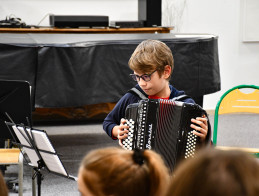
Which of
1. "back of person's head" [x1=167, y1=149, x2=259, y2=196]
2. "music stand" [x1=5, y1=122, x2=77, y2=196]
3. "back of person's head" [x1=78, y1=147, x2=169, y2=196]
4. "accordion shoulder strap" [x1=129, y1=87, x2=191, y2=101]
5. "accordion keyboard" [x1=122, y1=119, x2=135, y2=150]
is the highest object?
"back of person's head" [x1=167, y1=149, x2=259, y2=196]

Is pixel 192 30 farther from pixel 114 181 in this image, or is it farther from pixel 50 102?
pixel 114 181

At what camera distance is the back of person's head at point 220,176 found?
0.82 m

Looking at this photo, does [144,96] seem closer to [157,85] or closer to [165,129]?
[157,85]

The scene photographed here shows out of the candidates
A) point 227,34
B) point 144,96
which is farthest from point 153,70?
point 227,34

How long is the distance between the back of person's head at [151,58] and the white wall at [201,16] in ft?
13.9

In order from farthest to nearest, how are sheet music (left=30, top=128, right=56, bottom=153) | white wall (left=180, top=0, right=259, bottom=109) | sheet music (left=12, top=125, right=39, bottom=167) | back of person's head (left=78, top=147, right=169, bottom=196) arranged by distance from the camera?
white wall (left=180, top=0, right=259, bottom=109), sheet music (left=12, top=125, right=39, bottom=167), sheet music (left=30, top=128, right=56, bottom=153), back of person's head (left=78, top=147, right=169, bottom=196)

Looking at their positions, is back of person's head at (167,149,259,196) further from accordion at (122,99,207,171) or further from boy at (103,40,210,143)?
boy at (103,40,210,143)

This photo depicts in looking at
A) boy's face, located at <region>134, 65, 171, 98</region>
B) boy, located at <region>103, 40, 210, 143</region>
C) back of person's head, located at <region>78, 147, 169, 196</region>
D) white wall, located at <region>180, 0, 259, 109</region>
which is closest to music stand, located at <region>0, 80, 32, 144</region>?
boy, located at <region>103, 40, 210, 143</region>

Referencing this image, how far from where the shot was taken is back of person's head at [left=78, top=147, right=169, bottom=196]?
46.9 inches

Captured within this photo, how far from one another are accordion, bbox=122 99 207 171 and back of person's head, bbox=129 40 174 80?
0.23 m

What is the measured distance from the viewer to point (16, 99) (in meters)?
3.36

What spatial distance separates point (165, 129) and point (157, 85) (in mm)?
272

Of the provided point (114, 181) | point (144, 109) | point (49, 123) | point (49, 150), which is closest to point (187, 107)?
point (144, 109)

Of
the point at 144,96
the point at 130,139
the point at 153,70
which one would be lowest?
the point at 130,139
